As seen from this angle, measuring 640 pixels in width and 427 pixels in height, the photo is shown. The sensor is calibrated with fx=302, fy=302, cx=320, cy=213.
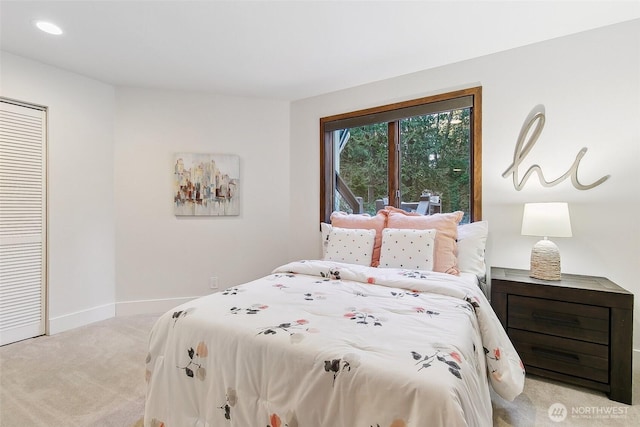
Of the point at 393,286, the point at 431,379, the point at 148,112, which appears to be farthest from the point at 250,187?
the point at 431,379

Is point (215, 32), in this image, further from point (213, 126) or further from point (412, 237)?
point (412, 237)

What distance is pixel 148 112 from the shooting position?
10.7 feet

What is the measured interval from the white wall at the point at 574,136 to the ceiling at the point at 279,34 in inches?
5.8

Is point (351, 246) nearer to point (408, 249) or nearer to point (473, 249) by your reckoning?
point (408, 249)

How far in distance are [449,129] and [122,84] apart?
3335mm

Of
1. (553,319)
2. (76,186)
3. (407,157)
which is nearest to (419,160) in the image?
(407,157)

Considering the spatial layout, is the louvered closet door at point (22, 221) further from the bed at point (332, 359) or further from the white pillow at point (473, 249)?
the white pillow at point (473, 249)

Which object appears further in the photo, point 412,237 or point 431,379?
point 412,237

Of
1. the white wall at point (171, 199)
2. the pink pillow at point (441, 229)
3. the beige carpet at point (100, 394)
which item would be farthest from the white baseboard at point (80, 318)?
the pink pillow at point (441, 229)

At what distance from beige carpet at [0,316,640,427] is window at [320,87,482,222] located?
54.5 inches

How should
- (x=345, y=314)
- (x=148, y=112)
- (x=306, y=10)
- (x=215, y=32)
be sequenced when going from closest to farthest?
(x=345, y=314)
(x=306, y=10)
(x=215, y=32)
(x=148, y=112)

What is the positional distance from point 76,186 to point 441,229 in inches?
132

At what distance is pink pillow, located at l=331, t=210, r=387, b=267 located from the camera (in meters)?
2.54

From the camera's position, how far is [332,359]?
104 cm
